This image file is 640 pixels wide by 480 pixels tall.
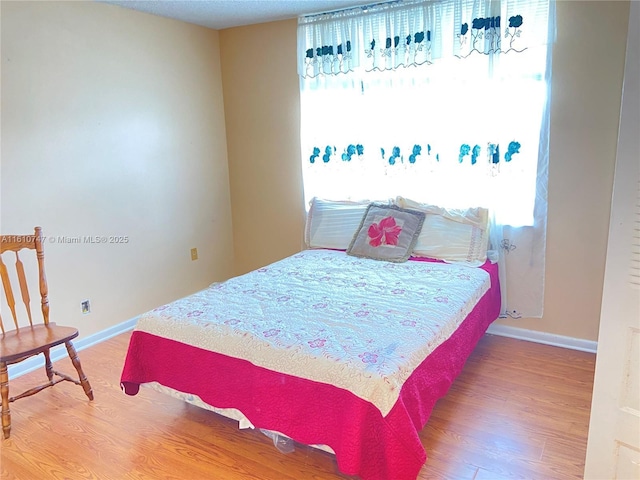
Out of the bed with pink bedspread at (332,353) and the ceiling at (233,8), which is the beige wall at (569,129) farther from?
the bed with pink bedspread at (332,353)

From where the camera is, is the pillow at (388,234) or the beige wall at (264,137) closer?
the pillow at (388,234)

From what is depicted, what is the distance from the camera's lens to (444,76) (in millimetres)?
2986

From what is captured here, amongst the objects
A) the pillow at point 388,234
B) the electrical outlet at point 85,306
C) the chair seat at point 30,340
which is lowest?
the electrical outlet at point 85,306

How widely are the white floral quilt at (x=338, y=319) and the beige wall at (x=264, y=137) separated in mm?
1133

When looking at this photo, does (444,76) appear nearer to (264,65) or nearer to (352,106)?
(352,106)

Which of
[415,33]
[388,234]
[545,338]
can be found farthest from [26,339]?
[545,338]

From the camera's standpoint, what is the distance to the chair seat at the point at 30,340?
2.13 metres

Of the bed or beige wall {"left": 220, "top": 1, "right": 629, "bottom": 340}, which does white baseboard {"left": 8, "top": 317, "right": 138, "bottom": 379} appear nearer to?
the bed

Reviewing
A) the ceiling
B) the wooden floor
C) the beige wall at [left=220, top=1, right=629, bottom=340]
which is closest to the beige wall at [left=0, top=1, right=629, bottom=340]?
the beige wall at [left=220, top=1, right=629, bottom=340]

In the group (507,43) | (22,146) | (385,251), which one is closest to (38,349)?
(22,146)

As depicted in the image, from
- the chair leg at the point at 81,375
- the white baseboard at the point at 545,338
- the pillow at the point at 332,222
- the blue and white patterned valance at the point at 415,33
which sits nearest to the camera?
the chair leg at the point at 81,375

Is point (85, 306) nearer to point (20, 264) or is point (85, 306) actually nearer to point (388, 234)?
point (20, 264)

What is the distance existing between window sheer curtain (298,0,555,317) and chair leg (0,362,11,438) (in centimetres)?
240

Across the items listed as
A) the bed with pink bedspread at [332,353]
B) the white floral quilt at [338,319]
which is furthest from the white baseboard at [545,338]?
the white floral quilt at [338,319]
